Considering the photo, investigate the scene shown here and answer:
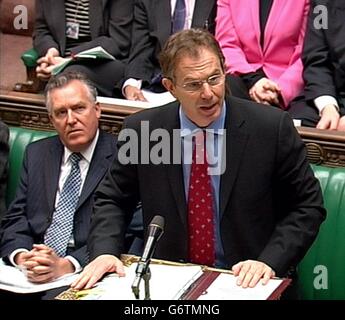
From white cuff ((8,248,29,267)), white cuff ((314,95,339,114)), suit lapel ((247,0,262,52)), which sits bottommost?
white cuff ((8,248,29,267))

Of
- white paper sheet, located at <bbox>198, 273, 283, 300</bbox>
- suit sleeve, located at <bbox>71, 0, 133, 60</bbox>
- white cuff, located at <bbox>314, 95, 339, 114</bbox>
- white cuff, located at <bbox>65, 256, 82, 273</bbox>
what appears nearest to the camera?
white paper sheet, located at <bbox>198, 273, 283, 300</bbox>

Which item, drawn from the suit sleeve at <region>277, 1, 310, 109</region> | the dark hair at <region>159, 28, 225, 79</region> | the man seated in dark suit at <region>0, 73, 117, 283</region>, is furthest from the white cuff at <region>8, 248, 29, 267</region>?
the suit sleeve at <region>277, 1, 310, 109</region>

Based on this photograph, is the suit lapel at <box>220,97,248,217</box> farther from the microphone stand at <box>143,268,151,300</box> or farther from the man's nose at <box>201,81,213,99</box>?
the microphone stand at <box>143,268,151,300</box>

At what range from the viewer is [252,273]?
5.96ft

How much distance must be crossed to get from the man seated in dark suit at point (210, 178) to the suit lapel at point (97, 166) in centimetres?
32

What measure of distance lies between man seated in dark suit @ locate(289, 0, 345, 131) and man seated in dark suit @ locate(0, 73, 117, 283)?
0.64 metres

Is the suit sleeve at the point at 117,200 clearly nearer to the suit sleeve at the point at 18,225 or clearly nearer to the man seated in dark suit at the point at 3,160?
the suit sleeve at the point at 18,225

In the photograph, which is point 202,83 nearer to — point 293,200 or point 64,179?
point 293,200

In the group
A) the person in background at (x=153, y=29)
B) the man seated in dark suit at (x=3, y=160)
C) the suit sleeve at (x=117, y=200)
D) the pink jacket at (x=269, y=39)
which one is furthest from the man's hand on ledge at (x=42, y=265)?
the pink jacket at (x=269, y=39)

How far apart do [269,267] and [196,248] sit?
0.99ft

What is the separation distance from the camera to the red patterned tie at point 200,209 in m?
2.09

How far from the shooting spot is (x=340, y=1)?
2738 millimetres

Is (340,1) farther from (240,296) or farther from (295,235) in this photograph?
(240,296)
